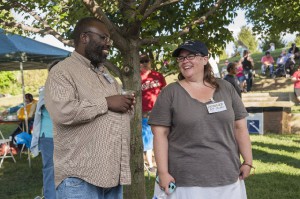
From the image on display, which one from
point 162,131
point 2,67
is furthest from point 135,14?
point 2,67

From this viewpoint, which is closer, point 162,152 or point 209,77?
point 162,152

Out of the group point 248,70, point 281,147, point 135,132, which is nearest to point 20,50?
point 135,132

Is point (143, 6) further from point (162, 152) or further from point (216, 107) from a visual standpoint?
point (162, 152)

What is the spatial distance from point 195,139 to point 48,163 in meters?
2.68

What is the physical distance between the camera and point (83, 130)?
254 cm

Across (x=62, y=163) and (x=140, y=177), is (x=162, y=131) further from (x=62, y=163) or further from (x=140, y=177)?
(x=140, y=177)

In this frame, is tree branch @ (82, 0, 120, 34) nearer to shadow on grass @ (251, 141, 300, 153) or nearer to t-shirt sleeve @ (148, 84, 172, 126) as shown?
t-shirt sleeve @ (148, 84, 172, 126)

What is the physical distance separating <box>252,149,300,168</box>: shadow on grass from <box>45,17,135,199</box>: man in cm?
587

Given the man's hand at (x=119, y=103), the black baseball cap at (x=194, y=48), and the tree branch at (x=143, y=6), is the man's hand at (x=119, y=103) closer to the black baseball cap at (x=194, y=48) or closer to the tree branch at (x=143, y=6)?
the black baseball cap at (x=194, y=48)

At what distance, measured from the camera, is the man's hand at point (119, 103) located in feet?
8.55

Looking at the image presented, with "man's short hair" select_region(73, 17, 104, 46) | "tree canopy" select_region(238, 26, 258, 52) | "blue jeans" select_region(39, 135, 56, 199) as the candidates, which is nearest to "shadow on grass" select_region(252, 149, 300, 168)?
"blue jeans" select_region(39, 135, 56, 199)

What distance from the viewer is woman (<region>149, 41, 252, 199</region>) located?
9.66 feet

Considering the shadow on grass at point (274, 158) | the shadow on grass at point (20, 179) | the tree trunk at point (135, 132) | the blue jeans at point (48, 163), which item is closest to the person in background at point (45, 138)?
the blue jeans at point (48, 163)

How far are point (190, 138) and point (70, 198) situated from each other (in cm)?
88
